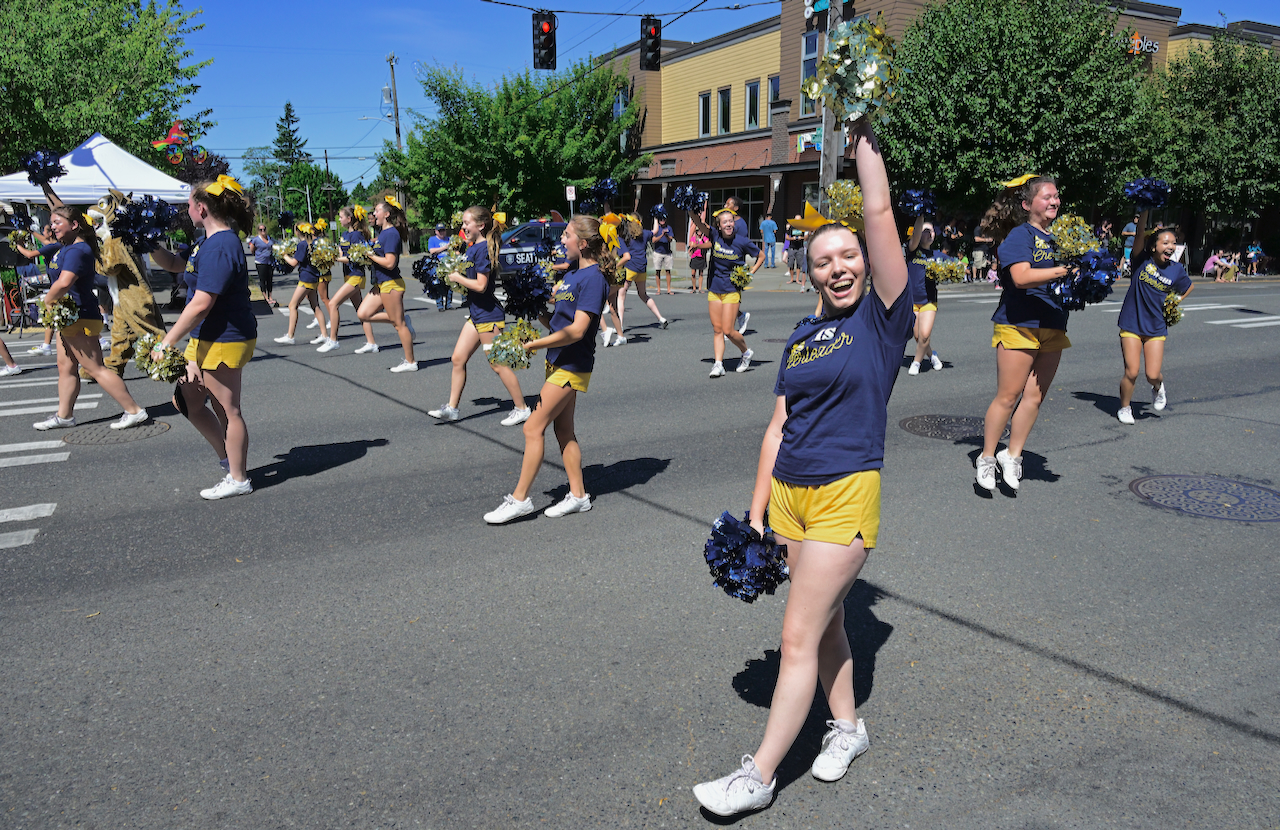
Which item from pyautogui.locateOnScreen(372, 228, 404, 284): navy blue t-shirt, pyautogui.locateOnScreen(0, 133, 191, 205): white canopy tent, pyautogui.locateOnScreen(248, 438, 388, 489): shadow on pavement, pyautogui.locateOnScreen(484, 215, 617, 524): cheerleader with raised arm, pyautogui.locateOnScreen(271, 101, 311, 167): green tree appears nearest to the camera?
pyautogui.locateOnScreen(484, 215, 617, 524): cheerleader with raised arm

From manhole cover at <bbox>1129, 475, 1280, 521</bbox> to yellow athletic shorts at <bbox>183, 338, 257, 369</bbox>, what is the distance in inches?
239

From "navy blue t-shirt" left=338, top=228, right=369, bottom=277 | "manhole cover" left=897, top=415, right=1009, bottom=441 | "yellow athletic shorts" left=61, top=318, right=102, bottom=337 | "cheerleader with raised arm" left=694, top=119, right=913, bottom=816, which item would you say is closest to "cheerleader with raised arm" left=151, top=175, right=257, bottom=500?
"yellow athletic shorts" left=61, top=318, right=102, bottom=337

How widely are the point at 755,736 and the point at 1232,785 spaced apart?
5.00 feet

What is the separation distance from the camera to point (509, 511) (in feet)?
17.1

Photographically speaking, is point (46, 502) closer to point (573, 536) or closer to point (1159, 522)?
point (573, 536)

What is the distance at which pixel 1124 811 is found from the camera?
2.64 m

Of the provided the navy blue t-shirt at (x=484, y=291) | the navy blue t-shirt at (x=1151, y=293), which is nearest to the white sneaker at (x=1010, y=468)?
the navy blue t-shirt at (x=1151, y=293)

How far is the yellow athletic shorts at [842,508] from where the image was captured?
2.52 metres

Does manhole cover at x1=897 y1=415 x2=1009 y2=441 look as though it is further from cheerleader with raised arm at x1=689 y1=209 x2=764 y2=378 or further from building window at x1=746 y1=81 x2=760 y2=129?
building window at x1=746 y1=81 x2=760 y2=129

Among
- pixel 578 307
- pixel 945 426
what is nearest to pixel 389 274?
pixel 578 307

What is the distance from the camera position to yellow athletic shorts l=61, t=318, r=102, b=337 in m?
7.40

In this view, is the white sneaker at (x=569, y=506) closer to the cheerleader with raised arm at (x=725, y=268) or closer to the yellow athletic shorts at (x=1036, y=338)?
the yellow athletic shorts at (x=1036, y=338)

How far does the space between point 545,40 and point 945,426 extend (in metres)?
16.8

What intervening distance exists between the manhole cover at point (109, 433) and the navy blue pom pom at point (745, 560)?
259 inches
